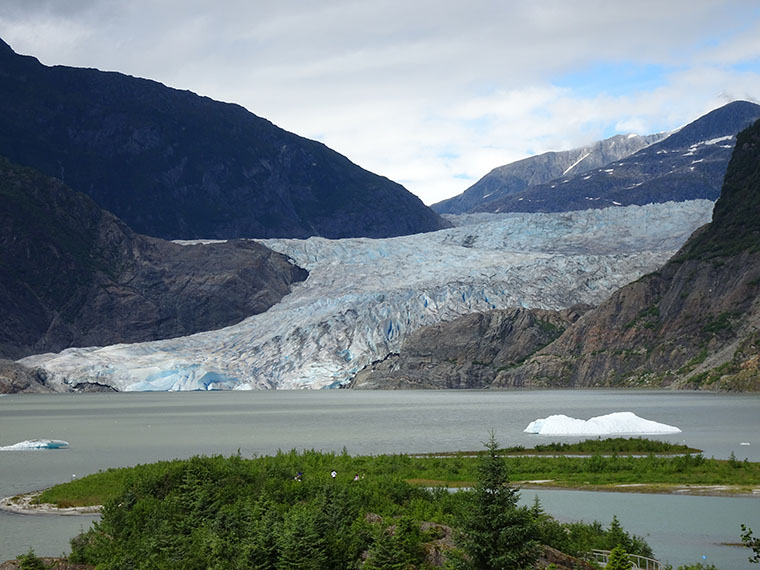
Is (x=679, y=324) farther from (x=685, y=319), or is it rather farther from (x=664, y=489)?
(x=664, y=489)

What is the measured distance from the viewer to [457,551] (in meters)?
19.2

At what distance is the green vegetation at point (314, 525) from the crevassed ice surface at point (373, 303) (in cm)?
10853

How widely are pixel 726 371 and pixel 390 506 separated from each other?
89.0 meters

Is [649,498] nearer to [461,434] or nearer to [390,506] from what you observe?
[390,506]

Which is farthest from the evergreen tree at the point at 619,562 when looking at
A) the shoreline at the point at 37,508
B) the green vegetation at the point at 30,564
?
the shoreline at the point at 37,508

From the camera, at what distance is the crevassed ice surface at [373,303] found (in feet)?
459

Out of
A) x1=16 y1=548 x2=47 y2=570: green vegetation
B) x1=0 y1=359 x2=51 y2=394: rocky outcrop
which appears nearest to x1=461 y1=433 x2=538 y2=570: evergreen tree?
x1=16 y1=548 x2=47 y2=570: green vegetation

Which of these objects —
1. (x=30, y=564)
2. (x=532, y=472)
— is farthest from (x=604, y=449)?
(x=30, y=564)

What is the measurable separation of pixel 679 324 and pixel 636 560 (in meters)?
108

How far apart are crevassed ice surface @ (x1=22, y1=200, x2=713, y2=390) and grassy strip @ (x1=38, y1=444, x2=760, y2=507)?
3836 inches

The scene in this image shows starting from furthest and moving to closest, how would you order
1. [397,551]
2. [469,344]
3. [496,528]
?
[469,344] < [397,551] < [496,528]

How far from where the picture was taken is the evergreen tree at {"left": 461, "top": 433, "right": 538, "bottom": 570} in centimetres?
1816

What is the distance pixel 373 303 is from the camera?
142 metres

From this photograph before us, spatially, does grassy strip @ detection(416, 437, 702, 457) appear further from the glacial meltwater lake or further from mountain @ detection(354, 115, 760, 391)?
mountain @ detection(354, 115, 760, 391)
